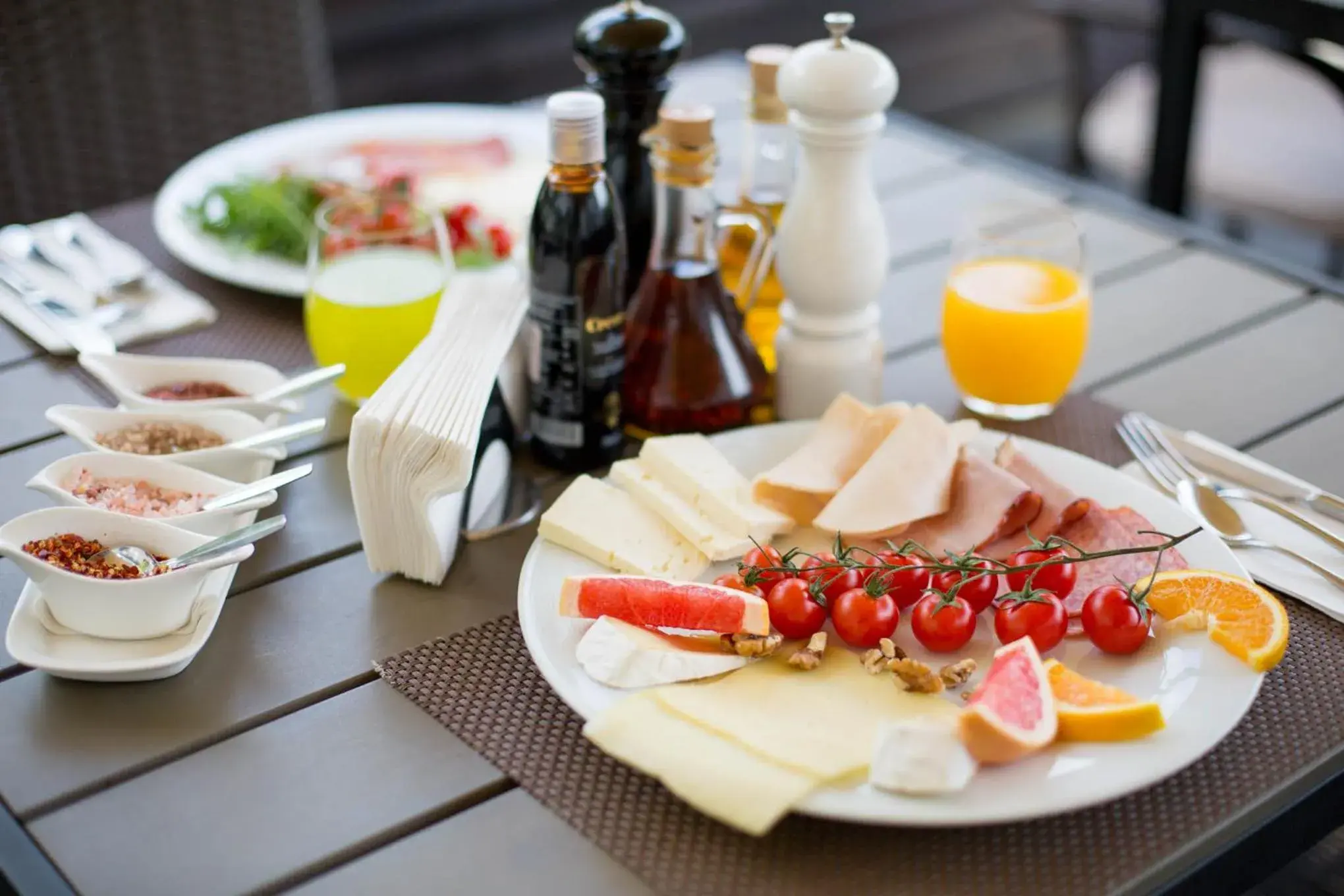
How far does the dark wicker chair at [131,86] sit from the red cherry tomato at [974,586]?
1896mm

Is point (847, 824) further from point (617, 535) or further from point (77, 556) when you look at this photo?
point (77, 556)

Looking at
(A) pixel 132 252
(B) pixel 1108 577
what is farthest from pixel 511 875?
(A) pixel 132 252

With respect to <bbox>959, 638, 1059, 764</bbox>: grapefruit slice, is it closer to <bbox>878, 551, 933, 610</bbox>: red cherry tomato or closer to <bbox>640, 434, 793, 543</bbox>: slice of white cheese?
<bbox>878, 551, 933, 610</bbox>: red cherry tomato

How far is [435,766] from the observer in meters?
0.93

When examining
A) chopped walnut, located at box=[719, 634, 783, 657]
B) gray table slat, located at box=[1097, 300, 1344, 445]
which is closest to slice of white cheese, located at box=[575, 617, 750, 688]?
chopped walnut, located at box=[719, 634, 783, 657]

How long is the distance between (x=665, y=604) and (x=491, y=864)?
8.9 inches

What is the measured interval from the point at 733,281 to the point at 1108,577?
518 millimetres

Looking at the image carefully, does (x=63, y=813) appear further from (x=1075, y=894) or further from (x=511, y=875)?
(x=1075, y=894)

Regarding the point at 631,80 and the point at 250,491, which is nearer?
the point at 250,491

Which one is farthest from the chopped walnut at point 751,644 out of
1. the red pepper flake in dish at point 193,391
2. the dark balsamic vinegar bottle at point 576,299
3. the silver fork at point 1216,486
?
the red pepper flake in dish at point 193,391

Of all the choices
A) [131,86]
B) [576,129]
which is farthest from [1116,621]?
Answer: [131,86]

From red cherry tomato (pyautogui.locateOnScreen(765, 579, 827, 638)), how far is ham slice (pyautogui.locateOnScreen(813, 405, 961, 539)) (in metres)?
0.11

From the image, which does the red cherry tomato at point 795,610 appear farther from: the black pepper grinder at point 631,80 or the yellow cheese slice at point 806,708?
the black pepper grinder at point 631,80

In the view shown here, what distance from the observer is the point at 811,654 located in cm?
98
